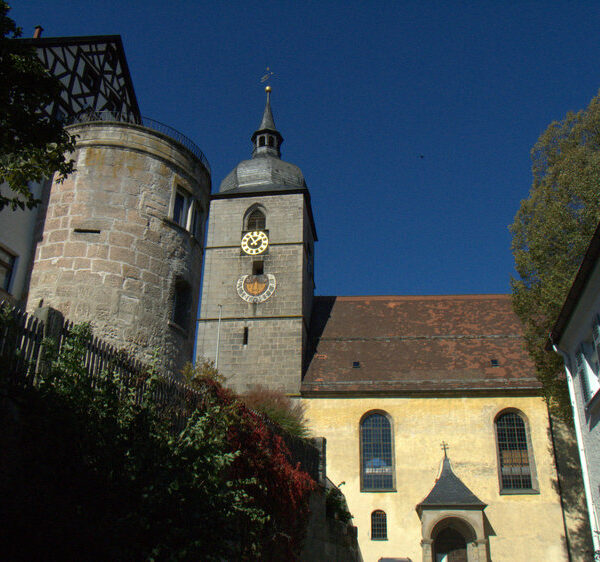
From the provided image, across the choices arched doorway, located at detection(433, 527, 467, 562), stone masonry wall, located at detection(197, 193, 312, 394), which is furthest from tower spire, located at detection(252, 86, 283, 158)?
arched doorway, located at detection(433, 527, 467, 562)

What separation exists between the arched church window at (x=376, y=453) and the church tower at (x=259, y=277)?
3.20 meters

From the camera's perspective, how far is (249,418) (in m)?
10.5

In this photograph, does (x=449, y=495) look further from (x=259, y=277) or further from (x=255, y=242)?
(x=255, y=242)

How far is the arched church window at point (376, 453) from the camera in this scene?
2422 cm

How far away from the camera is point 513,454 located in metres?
24.2

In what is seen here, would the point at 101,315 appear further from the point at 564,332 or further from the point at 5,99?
the point at 564,332

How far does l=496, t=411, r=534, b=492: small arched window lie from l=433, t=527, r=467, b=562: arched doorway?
228 cm

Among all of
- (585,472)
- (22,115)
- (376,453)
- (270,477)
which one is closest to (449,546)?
(376,453)

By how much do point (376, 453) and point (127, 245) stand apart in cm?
1634

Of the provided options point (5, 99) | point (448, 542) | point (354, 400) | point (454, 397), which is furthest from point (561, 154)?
point (5, 99)

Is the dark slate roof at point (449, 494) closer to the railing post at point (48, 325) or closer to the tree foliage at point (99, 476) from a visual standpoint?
the tree foliage at point (99, 476)

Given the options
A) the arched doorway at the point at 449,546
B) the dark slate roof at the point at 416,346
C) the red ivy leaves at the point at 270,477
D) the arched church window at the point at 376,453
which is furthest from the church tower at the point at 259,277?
the red ivy leaves at the point at 270,477

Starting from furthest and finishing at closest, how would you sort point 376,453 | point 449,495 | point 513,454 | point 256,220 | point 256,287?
1. point 256,220
2. point 256,287
3. point 376,453
4. point 513,454
5. point 449,495

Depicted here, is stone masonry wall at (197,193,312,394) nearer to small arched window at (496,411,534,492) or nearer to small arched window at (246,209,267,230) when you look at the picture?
small arched window at (246,209,267,230)
